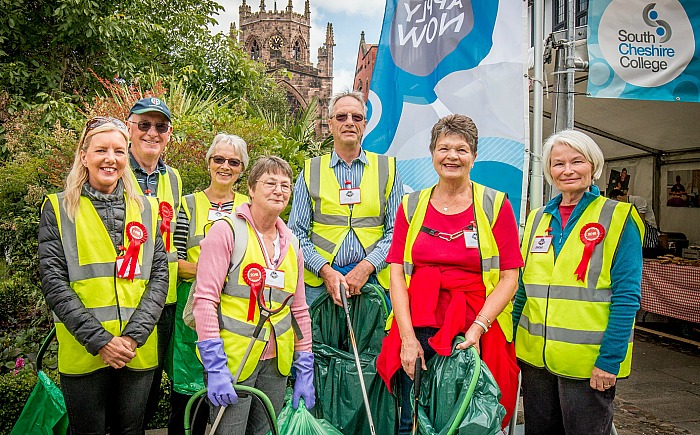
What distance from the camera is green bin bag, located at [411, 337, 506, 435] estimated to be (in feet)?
7.19

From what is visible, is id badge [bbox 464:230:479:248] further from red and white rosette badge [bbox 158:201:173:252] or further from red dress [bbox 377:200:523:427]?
red and white rosette badge [bbox 158:201:173:252]

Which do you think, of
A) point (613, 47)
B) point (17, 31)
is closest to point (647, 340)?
point (613, 47)

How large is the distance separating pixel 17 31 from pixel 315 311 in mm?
7893

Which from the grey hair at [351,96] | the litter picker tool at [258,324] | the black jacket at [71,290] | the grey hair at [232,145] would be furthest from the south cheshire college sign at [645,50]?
the black jacket at [71,290]

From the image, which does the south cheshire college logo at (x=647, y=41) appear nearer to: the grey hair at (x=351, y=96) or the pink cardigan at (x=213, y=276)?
the grey hair at (x=351, y=96)

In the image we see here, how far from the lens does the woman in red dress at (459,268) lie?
100 inches

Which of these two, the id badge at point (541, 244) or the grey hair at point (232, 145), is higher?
the grey hair at point (232, 145)

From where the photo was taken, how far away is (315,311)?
3.25 metres

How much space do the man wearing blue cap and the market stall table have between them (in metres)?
5.69

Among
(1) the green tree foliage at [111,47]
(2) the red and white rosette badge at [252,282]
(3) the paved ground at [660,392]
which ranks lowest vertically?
(3) the paved ground at [660,392]

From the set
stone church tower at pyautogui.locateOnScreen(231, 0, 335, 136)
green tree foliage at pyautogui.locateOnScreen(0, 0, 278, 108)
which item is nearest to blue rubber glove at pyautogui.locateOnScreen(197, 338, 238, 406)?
green tree foliage at pyautogui.locateOnScreen(0, 0, 278, 108)

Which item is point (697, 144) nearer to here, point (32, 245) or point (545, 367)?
point (545, 367)

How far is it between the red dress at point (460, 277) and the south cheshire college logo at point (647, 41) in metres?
2.13

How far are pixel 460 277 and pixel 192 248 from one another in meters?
1.52
